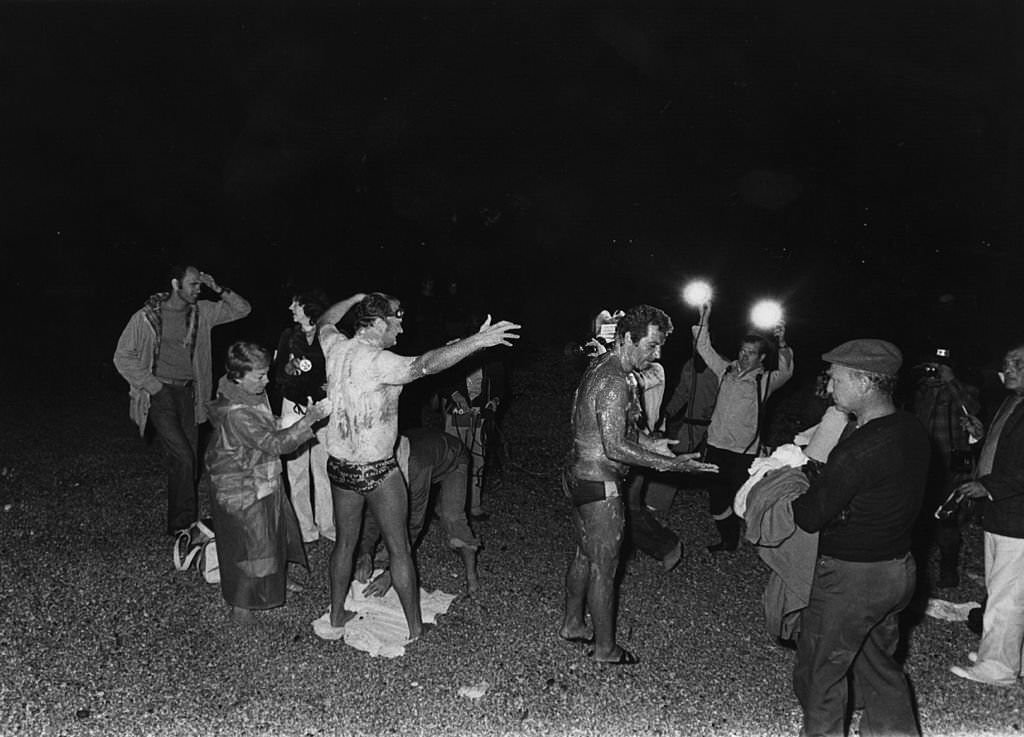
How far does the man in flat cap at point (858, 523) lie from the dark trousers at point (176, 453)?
206 inches

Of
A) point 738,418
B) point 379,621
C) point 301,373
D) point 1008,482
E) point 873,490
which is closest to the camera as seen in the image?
point 873,490

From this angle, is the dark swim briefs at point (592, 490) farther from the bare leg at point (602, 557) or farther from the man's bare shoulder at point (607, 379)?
the man's bare shoulder at point (607, 379)

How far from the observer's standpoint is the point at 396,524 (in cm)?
493

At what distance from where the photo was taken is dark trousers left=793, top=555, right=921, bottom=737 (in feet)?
12.0

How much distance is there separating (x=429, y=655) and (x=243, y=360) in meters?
2.23

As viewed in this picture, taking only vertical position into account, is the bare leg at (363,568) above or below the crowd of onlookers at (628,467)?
below

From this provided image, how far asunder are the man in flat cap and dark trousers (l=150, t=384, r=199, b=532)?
5.23 m

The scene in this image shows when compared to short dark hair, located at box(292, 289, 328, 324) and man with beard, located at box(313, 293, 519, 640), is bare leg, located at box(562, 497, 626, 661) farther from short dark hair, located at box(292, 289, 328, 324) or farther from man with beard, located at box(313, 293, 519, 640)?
short dark hair, located at box(292, 289, 328, 324)

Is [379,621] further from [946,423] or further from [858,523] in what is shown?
[946,423]

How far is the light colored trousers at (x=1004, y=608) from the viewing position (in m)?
4.56

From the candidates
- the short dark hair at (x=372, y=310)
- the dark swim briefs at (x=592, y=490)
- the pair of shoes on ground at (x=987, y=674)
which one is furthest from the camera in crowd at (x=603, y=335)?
the pair of shoes on ground at (x=987, y=674)

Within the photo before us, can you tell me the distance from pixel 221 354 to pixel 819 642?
13.2 metres

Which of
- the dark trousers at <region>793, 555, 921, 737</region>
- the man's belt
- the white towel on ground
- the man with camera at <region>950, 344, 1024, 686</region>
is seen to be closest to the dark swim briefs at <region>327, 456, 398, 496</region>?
the white towel on ground

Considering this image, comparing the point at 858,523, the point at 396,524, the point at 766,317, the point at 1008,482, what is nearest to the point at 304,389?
the point at 396,524
